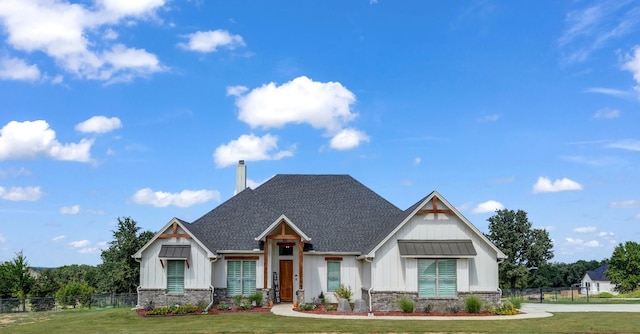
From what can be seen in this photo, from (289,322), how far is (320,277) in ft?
26.1

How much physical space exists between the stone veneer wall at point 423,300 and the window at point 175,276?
9.69 meters

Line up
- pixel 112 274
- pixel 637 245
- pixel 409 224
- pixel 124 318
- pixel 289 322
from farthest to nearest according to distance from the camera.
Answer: pixel 637 245 < pixel 112 274 < pixel 409 224 < pixel 124 318 < pixel 289 322

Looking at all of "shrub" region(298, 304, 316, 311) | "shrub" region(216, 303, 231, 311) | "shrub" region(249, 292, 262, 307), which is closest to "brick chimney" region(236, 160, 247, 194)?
"shrub" region(249, 292, 262, 307)

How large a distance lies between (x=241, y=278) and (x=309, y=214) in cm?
605

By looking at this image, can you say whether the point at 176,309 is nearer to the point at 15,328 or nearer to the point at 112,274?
the point at 15,328

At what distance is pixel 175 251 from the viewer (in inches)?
1142

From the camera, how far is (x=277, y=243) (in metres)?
31.1

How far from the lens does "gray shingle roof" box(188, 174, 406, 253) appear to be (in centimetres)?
3125

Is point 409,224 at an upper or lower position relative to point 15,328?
upper

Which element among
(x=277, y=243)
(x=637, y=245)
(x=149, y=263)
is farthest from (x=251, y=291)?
(x=637, y=245)

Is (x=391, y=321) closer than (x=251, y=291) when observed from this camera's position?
Yes

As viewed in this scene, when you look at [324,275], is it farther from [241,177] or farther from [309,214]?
[241,177]

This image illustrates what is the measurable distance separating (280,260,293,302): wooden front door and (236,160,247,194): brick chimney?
26.7 ft

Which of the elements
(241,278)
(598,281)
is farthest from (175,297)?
(598,281)
